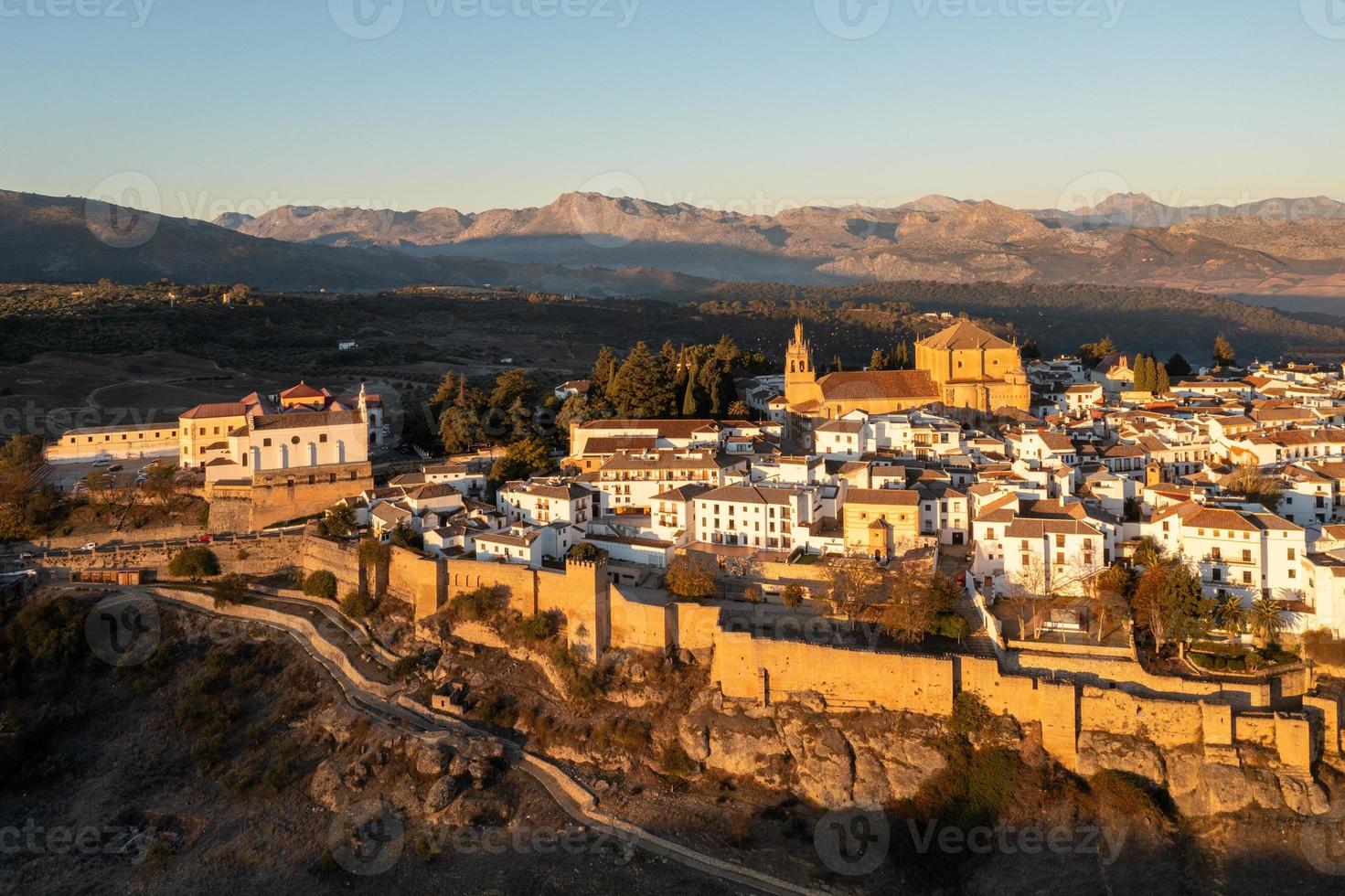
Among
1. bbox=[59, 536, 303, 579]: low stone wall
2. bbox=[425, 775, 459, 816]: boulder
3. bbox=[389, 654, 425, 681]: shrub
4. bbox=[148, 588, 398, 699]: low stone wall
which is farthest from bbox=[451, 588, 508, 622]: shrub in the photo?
bbox=[59, 536, 303, 579]: low stone wall

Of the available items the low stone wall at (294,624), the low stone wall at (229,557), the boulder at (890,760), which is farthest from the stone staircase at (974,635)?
the low stone wall at (229,557)

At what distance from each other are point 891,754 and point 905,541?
568cm

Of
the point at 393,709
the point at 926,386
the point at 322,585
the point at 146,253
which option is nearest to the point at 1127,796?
the point at 393,709

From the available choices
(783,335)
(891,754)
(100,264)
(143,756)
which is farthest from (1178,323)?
(100,264)

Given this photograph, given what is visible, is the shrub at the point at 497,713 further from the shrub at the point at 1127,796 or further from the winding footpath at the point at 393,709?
the shrub at the point at 1127,796

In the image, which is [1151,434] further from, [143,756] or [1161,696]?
[143,756]

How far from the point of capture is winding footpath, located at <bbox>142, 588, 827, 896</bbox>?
51.2 feet

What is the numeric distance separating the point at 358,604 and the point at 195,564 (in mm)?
4819

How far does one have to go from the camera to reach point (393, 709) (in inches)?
766

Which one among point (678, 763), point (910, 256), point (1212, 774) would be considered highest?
point (910, 256)

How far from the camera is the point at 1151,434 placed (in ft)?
91.2

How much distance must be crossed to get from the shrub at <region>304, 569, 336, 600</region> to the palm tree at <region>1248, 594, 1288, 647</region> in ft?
63.4

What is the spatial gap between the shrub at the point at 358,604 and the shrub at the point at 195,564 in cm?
Answer: 405

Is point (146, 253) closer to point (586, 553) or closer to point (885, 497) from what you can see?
point (586, 553)
